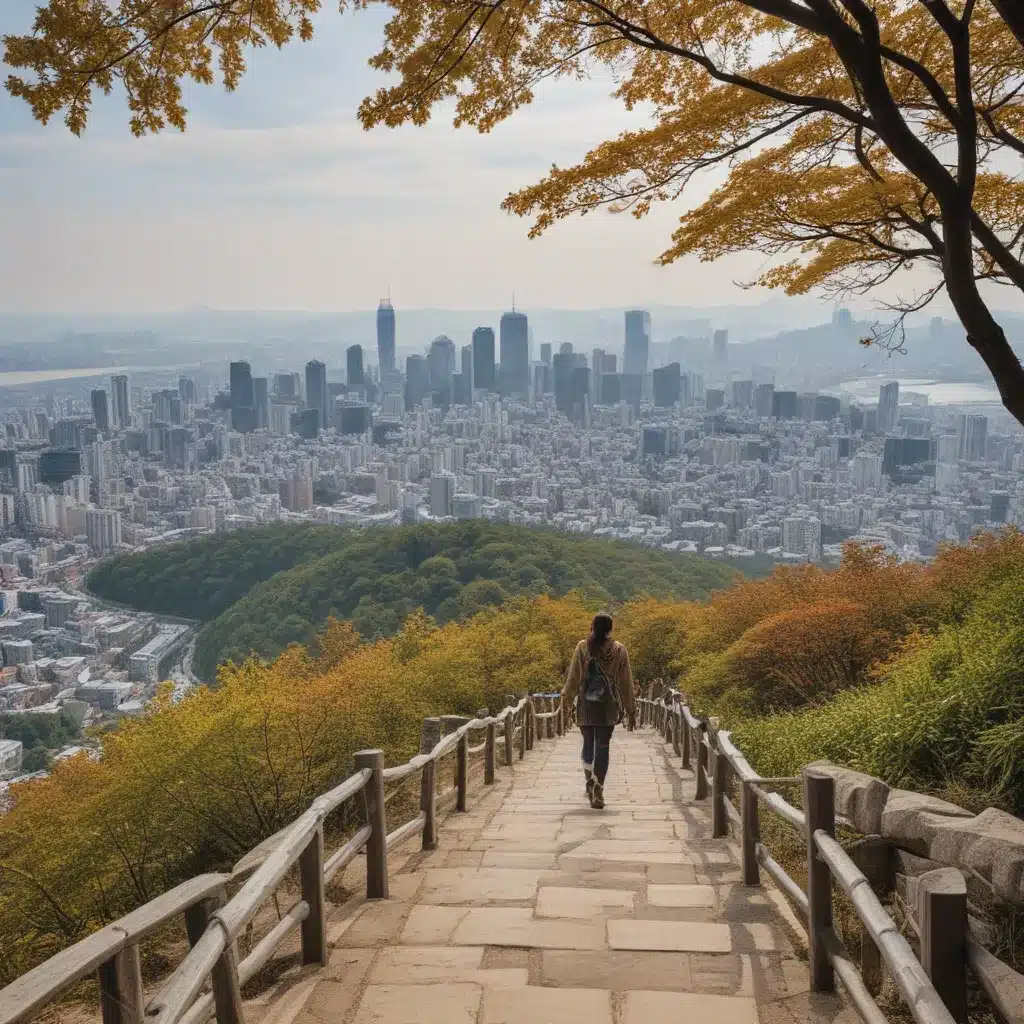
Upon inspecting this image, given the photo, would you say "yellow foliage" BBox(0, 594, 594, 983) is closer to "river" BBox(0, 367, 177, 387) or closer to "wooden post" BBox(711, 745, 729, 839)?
"wooden post" BBox(711, 745, 729, 839)

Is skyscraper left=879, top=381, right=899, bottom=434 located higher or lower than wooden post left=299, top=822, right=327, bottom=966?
higher

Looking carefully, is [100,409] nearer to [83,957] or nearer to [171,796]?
[171,796]

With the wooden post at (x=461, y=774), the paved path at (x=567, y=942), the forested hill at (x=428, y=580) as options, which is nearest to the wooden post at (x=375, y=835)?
the paved path at (x=567, y=942)

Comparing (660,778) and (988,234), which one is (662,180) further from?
(660,778)

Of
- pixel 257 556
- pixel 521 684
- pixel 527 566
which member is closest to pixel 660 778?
pixel 521 684

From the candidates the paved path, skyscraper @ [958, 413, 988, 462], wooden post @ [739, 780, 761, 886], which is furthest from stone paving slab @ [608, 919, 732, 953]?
skyscraper @ [958, 413, 988, 462]

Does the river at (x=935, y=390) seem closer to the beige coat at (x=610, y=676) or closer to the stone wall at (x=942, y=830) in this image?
the beige coat at (x=610, y=676)
